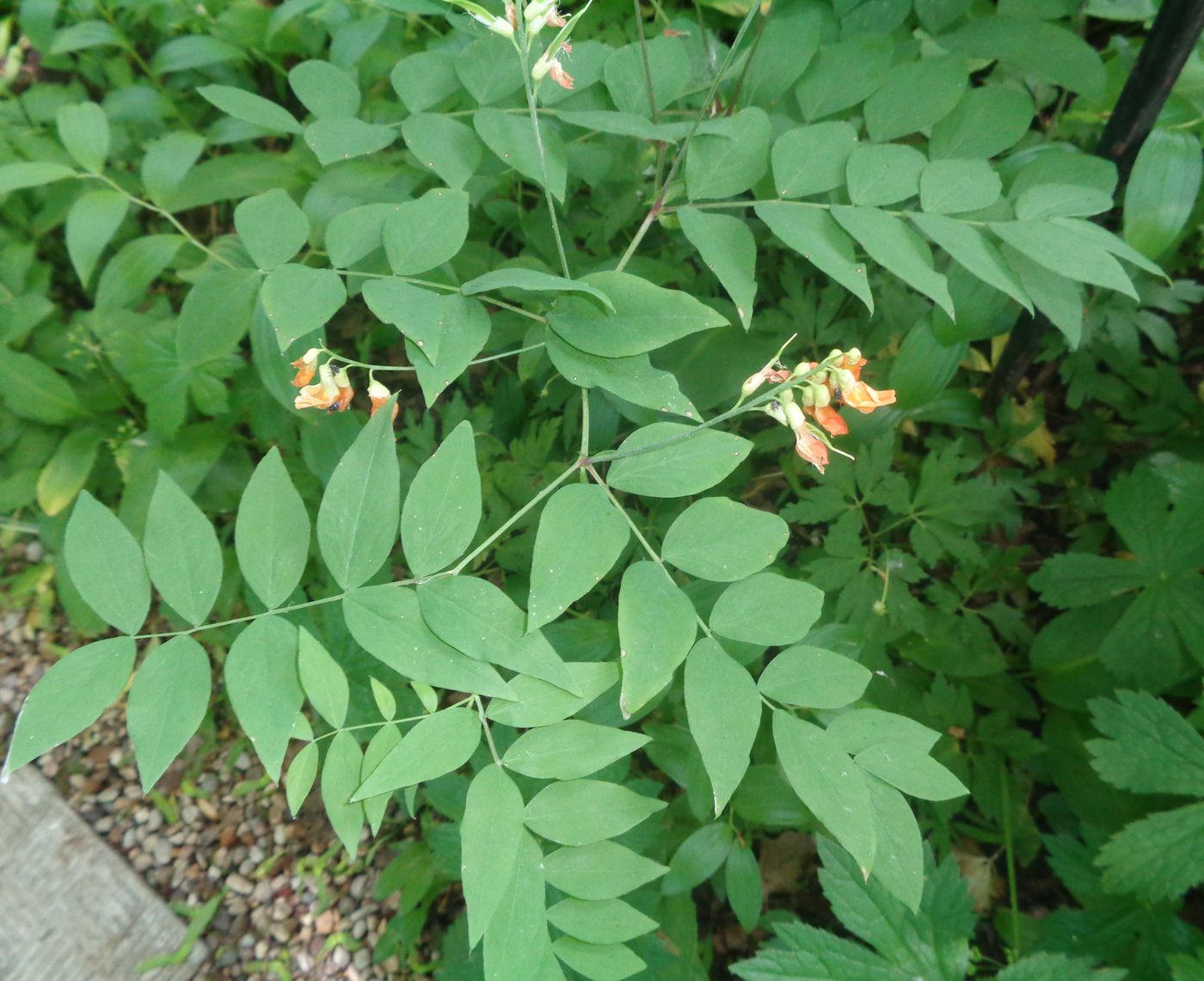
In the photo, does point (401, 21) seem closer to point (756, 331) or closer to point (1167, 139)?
point (756, 331)

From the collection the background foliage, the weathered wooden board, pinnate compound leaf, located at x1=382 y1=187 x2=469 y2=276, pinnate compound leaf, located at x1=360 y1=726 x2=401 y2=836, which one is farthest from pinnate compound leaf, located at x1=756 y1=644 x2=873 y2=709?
the weathered wooden board

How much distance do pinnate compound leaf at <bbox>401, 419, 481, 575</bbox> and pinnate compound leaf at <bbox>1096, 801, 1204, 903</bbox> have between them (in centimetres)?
114

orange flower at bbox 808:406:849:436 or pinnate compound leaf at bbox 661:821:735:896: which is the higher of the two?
orange flower at bbox 808:406:849:436

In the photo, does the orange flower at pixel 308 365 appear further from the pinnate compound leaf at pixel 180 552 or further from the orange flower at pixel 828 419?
the orange flower at pixel 828 419

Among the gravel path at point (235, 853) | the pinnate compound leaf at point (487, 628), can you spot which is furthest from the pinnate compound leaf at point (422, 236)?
the gravel path at point (235, 853)

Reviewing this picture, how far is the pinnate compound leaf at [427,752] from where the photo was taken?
31.7 inches

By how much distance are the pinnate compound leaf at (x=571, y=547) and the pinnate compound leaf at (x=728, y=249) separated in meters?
0.32

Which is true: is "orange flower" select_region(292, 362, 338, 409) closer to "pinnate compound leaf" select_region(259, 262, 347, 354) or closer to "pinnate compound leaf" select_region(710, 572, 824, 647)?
"pinnate compound leaf" select_region(259, 262, 347, 354)

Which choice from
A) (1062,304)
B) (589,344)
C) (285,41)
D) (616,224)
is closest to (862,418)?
(1062,304)

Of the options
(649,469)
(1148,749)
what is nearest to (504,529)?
(649,469)

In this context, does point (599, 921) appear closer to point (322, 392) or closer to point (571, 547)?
point (571, 547)

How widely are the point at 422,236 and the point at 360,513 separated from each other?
371 mm

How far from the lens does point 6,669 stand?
6.88ft

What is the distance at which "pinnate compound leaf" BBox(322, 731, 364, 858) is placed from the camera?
880mm
